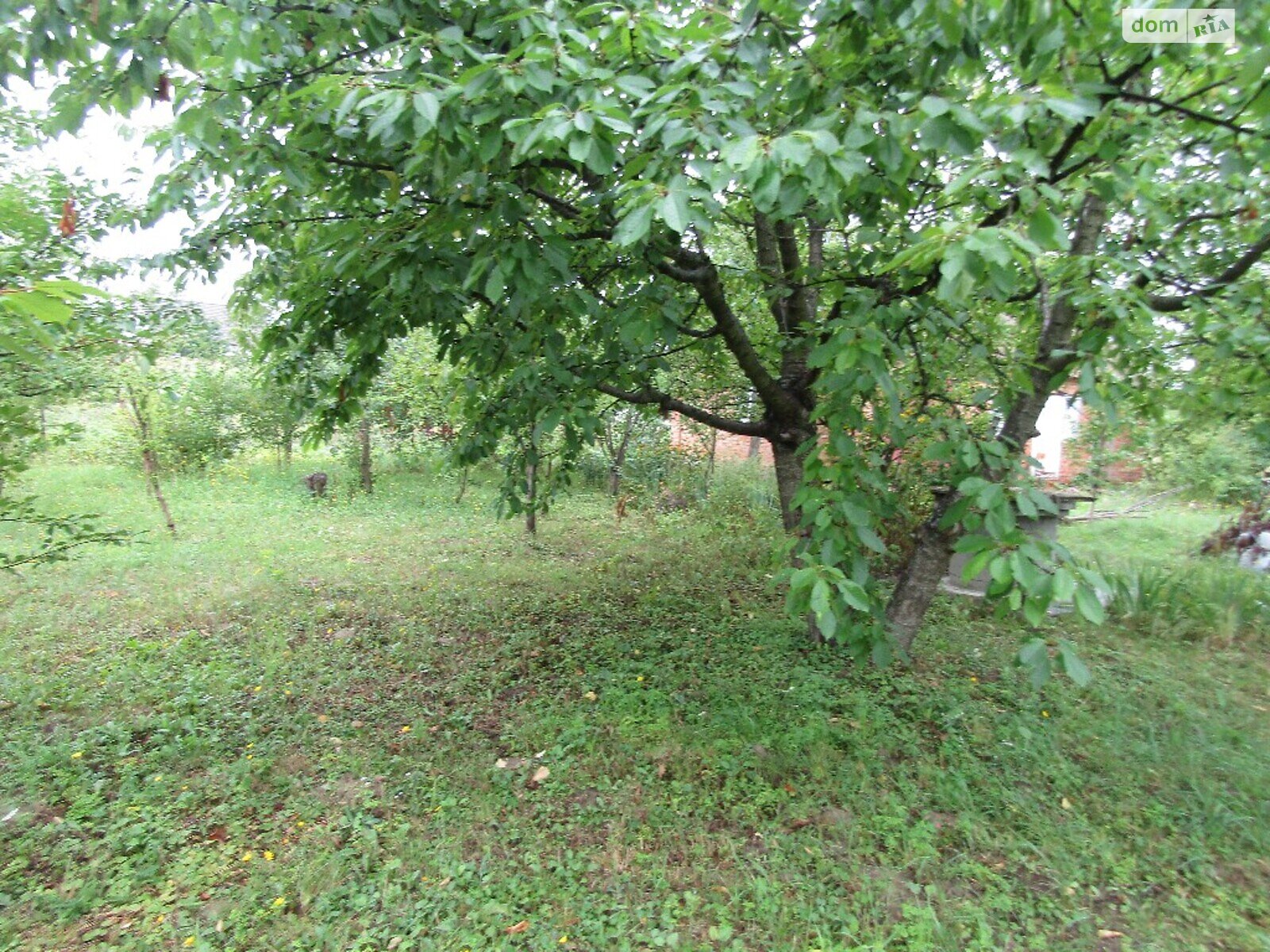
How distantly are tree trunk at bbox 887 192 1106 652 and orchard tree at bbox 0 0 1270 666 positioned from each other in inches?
0.7

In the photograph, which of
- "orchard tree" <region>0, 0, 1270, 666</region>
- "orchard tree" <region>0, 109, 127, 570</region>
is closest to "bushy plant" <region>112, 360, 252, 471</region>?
"orchard tree" <region>0, 109, 127, 570</region>

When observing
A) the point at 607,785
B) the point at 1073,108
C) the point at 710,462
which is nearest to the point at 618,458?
the point at 710,462

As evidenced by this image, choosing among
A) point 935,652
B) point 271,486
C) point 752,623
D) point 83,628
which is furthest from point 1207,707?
point 271,486

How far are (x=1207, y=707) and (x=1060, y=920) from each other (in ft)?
7.50

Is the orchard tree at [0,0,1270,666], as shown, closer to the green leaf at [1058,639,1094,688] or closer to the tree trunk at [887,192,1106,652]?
the tree trunk at [887,192,1106,652]

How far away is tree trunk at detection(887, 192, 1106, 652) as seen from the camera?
3.22m

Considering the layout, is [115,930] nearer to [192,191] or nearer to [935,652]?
[192,191]

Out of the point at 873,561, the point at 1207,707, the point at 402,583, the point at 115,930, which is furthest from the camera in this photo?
the point at 402,583

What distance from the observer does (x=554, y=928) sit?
2473mm

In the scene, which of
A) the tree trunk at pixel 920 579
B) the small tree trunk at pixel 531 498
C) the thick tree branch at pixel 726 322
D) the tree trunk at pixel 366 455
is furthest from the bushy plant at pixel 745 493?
the tree trunk at pixel 366 455

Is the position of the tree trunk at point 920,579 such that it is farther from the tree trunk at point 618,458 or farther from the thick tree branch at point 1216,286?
the tree trunk at point 618,458

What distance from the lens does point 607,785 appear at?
3.20m

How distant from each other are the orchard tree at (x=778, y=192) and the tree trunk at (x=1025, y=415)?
18 mm

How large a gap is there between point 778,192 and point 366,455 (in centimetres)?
1025
